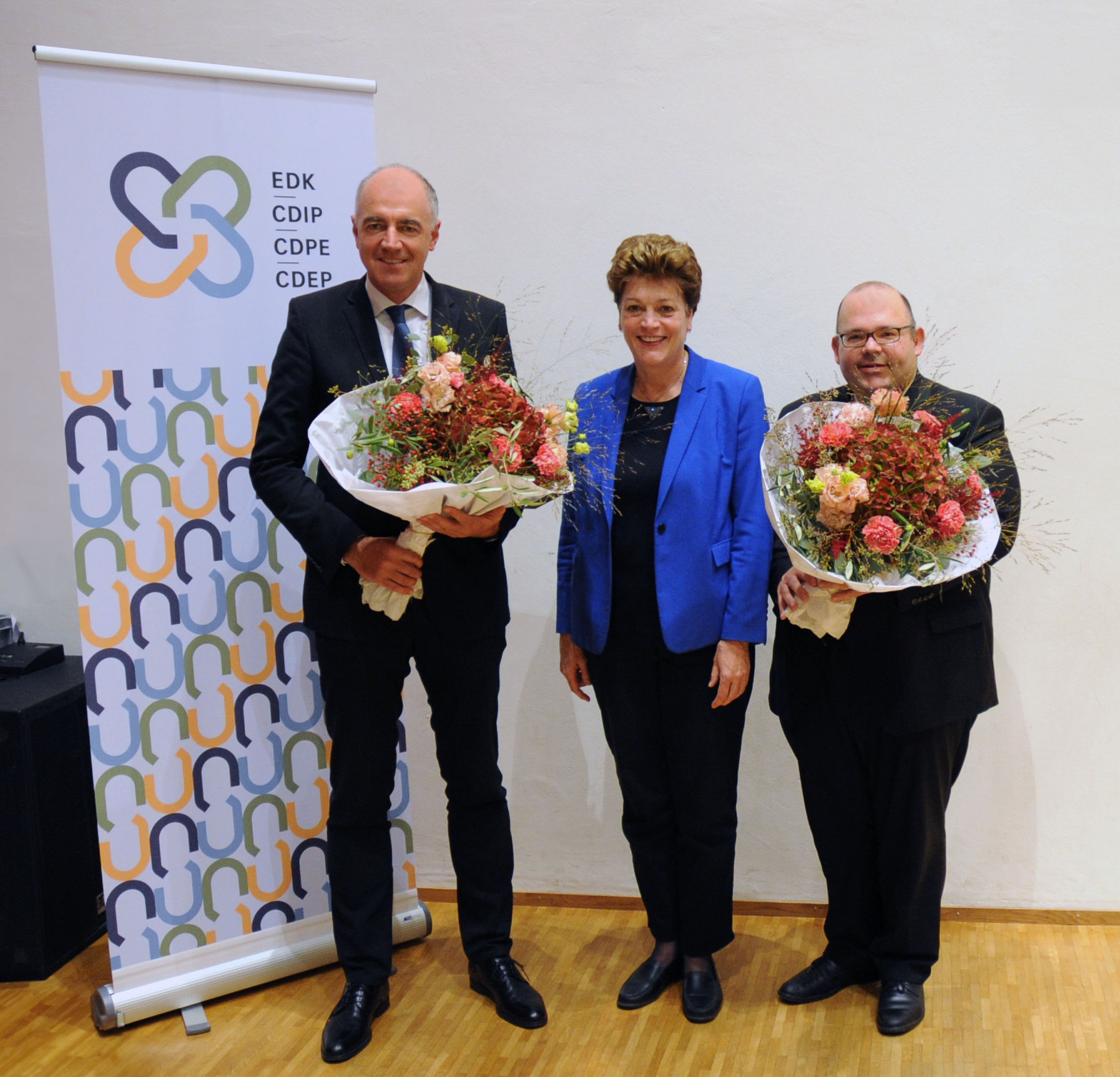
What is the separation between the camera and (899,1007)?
2615 mm

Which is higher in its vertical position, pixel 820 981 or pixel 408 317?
pixel 408 317

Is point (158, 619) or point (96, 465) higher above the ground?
point (96, 465)

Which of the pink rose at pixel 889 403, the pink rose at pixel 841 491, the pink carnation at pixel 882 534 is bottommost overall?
the pink carnation at pixel 882 534

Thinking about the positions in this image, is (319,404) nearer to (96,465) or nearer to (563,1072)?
(96,465)

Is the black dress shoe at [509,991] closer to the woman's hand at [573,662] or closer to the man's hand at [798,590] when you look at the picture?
the woman's hand at [573,662]

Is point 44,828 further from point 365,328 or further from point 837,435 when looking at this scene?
point 837,435

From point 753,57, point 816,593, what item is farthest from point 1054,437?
point 753,57

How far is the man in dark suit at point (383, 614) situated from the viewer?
2.43m

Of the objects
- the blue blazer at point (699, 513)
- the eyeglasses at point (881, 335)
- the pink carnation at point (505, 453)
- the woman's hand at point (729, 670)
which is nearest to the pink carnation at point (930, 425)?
the eyeglasses at point (881, 335)

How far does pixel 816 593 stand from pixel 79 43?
273 cm

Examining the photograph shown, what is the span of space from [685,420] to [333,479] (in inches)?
32.9

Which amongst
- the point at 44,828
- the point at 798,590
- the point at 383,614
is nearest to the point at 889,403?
the point at 798,590

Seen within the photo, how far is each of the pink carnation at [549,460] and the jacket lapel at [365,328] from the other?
496mm

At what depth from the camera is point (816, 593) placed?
2.34 m
